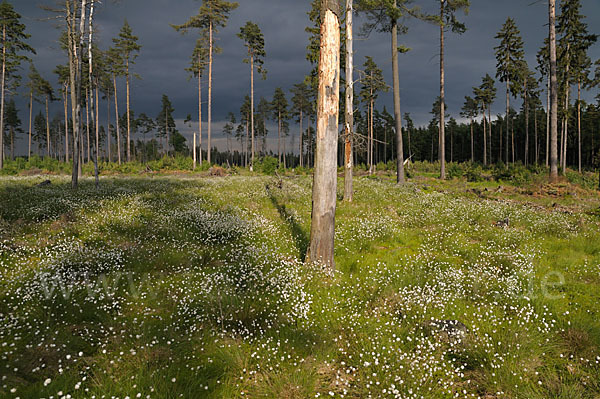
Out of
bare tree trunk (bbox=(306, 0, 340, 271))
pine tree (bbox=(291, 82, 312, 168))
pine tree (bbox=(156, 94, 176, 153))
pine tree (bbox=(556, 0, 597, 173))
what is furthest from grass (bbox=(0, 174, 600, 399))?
pine tree (bbox=(156, 94, 176, 153))

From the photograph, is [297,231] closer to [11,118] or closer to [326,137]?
[326,137]

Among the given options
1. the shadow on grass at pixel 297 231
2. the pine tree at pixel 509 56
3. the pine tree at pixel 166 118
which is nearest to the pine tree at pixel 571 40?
the pine tree at pixel 509 56

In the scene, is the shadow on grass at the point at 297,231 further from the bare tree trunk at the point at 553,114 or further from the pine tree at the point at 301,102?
the pine tree at the point at 301,102

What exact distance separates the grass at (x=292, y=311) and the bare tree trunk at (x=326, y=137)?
0.60 meters

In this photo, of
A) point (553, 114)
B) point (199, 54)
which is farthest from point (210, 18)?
point (553, 114)

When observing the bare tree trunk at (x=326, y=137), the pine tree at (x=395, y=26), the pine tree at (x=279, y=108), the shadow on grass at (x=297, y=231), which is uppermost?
the pine tree at (x=279, y=108)

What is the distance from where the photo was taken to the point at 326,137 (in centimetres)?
618

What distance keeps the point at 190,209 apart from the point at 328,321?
8881 millimetres

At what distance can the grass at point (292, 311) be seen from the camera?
11.2ft

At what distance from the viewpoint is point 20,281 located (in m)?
5.58

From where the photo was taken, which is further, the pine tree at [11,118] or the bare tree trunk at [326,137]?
the pine tree at [11,118]

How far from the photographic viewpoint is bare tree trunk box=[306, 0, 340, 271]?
6.11m

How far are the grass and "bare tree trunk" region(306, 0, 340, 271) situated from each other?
0.60 m

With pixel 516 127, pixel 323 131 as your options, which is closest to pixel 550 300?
pixel 323 131
